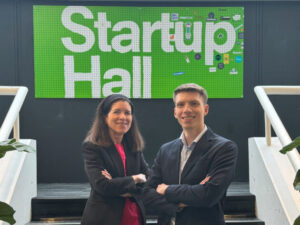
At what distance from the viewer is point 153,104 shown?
15.3ft

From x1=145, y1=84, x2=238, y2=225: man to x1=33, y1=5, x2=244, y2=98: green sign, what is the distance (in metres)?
2.56

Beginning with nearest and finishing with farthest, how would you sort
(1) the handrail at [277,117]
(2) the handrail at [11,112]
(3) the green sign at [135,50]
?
(1) the handrail at [277,117]
(2) the handrail at [11,112]
(3) the green sign at [135,50]

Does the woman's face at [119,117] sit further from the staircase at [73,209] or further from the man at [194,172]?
the staircase at [73,209]

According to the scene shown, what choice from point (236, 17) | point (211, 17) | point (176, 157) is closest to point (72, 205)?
point (176, 157)

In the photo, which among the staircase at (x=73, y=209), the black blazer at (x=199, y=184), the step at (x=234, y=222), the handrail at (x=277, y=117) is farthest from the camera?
the staircase at (x=73, y=209)

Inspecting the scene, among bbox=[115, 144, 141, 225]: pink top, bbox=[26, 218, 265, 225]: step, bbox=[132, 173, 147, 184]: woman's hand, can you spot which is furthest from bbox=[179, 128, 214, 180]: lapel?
bbox=[26, 218, 265, 225]: step

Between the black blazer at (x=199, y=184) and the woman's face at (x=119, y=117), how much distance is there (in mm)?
282

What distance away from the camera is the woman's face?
217 centimetres

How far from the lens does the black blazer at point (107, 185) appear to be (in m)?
2.10

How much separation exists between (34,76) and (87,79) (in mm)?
558

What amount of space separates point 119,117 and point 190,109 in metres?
0.38

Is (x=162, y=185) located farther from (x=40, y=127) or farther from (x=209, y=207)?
(x=40, y=127)

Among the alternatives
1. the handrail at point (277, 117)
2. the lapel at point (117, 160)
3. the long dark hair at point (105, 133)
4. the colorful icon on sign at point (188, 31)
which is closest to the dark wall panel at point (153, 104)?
the colorful icon on sign at point (188, 31)

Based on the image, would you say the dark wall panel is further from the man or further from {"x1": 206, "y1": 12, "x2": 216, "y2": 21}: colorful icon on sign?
the man
